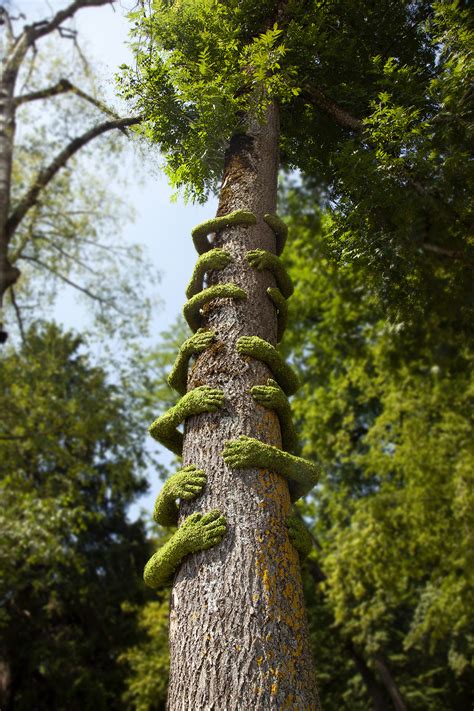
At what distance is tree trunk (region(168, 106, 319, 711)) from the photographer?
7.55 ft

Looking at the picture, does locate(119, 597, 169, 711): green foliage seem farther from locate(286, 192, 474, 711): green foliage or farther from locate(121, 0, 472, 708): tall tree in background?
locate(121, 0, 472, 708): tall tree in background

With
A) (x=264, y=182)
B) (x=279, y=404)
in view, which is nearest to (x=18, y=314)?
(x=264, y=182)

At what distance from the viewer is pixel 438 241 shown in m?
4.20

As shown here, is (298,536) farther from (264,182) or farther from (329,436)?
(329,436)

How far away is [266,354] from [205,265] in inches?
34.0

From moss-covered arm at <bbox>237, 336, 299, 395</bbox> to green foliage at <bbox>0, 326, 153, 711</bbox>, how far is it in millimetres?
7939

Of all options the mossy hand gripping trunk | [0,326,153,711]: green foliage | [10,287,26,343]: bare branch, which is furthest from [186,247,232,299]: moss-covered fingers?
[10,287,26,343]: bare branch

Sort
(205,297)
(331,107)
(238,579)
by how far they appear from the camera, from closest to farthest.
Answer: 1. (238,579)
2. (205,297)
3. (331,107)

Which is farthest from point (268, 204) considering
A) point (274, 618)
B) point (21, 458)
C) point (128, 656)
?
point (128, 656)

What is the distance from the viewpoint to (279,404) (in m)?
3.27

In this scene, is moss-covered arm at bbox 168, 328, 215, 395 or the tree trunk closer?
the tree trunk

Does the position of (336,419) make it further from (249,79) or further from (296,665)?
(296,665)

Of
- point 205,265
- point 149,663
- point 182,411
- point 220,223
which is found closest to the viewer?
point 182,411

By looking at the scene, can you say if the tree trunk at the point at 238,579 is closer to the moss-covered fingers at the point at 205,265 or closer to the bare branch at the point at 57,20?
the moss-covered fingers at the point at 205,265
